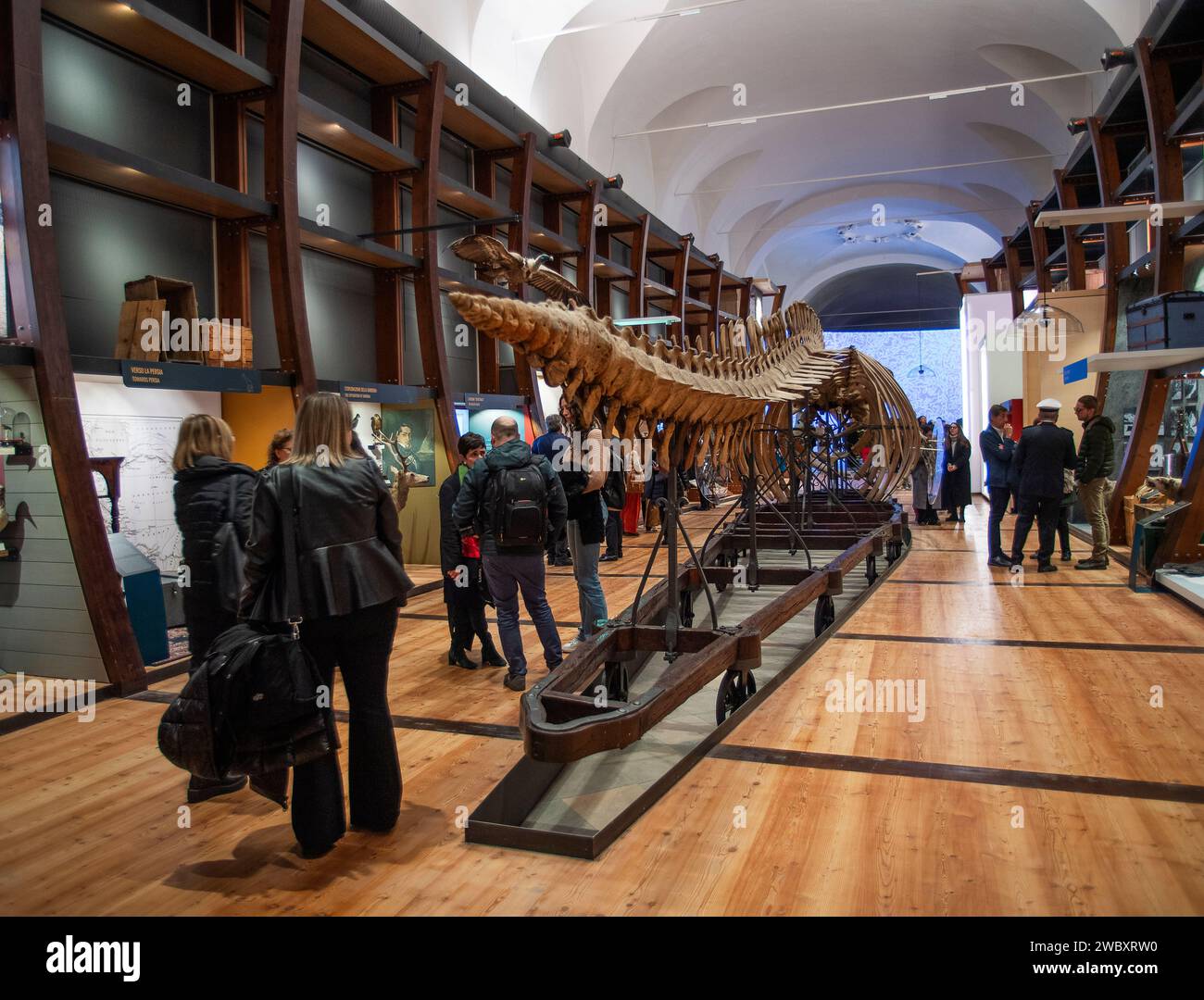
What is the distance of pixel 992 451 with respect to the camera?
919 centimetres

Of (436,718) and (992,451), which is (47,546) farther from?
(992,451)

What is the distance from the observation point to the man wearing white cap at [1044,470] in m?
8.09

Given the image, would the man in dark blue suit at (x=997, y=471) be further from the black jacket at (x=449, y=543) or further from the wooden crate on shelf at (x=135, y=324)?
the wooden crate on shelf at (x=135, y=324)

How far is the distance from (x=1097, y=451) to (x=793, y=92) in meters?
11.6

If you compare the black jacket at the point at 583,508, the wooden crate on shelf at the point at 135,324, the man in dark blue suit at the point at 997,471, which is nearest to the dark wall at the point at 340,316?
the wooden crate on shelf at the point at 135,324

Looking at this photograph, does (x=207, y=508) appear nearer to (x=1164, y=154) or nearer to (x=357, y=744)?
(x=357, y=744)

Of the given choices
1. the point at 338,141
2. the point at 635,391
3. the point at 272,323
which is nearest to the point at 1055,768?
the point at 635,391

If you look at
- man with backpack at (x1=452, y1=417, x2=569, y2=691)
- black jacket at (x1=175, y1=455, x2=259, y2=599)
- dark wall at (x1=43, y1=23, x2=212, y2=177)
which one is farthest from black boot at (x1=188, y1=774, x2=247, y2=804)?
dark wall at (x1=43, y1=23, x2=212, y2=177)

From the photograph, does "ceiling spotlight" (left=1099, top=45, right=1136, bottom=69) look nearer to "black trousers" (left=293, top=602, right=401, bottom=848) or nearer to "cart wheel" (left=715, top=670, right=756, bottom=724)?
"cart wheel" (left=715, top=670, right=756, bottom=724)

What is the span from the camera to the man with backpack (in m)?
4.81

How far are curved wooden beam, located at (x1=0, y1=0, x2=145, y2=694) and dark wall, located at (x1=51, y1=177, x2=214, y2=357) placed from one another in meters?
1.09

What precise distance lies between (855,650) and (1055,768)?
2.06m

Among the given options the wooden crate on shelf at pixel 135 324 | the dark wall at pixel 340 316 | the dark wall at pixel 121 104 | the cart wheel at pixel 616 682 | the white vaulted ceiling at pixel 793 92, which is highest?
the white vaulted ceiling at pixel 793 92

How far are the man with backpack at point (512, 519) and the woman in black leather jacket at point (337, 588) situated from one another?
163 centimetres
